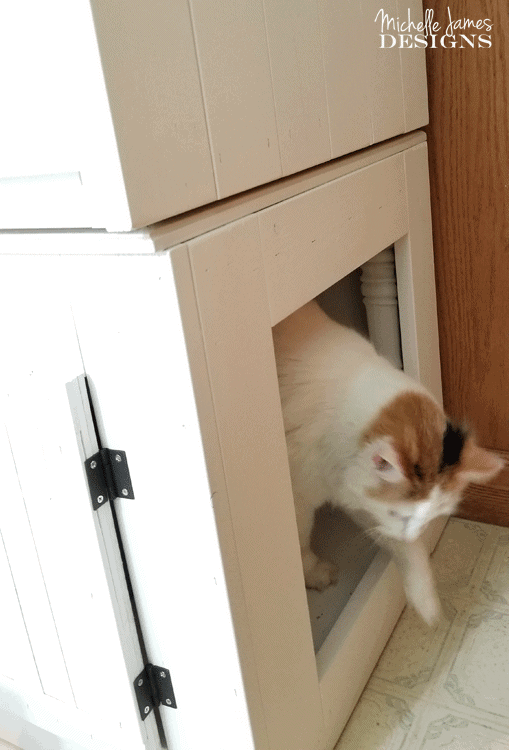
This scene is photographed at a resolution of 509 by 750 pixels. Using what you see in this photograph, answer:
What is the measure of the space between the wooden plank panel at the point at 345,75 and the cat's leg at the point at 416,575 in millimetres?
596

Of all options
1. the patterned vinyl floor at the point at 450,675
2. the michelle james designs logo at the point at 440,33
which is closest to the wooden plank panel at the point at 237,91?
the michelle james designs logo at the point at 440,33

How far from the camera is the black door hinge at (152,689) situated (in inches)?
29.3

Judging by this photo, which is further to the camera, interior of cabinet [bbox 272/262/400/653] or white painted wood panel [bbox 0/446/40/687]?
interior of cabinet [bbox 272/262/400/653]

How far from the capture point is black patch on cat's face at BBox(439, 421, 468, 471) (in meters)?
0.82

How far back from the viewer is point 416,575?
3.29ft

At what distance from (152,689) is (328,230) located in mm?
588

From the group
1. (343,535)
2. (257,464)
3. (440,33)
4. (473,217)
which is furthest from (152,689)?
(440,33)

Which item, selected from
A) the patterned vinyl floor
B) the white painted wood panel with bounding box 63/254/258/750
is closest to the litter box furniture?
the white painted wood panel with bounding box 63/254/258/750

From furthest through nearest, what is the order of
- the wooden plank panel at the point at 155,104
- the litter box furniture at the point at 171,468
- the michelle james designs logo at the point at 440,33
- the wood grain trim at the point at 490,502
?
1. the wood grain trim at the point at 490,502
2. the michelle james designs logo at the point at 440,33
3. the litter box furniture at the point at 171,468
4. the wooden plank panel at the point at 155,104

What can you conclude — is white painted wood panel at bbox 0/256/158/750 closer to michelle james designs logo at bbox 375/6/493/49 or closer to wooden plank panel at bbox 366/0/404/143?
wooden plank panel at bbox 366/0/404/143

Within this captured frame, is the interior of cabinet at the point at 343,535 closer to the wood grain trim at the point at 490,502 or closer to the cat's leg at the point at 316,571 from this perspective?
the cat's leg at the point at 316,571

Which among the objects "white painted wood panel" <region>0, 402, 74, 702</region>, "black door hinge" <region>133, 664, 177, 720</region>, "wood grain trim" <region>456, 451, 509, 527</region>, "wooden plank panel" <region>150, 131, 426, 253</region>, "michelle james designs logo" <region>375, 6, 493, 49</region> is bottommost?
"wood grain trim" <region>456, 451, 509, 527</region>

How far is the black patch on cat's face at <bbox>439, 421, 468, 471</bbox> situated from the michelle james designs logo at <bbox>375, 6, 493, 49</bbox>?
557mm

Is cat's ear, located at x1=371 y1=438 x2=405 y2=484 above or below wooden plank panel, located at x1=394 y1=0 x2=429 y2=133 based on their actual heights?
below
